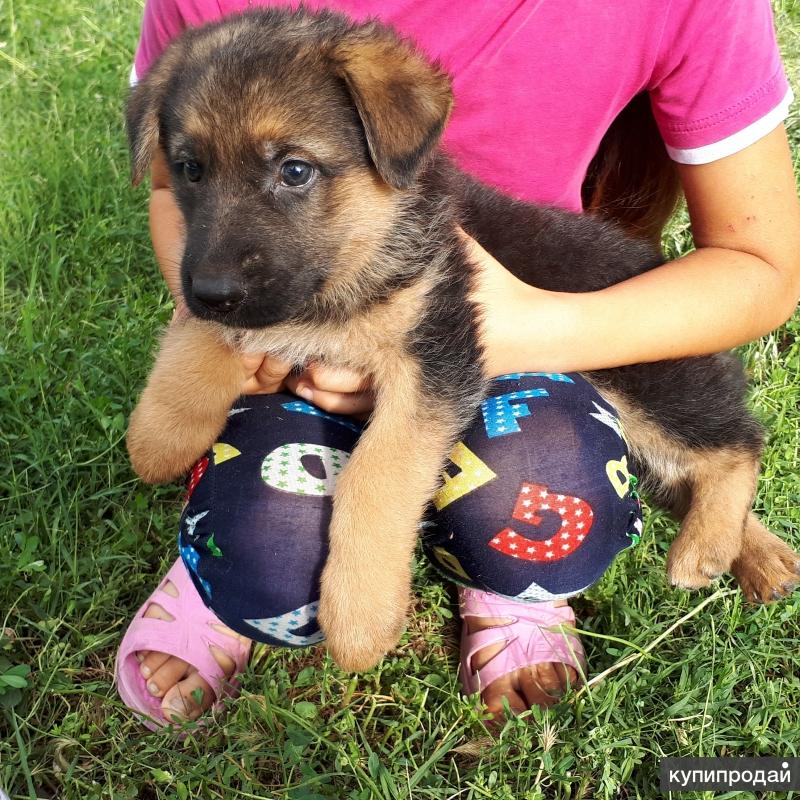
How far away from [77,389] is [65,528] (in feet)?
2.11

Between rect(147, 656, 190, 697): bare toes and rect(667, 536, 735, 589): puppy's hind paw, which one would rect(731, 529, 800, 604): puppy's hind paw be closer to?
rect(667, 536, 735, 589): puppy's hind paw

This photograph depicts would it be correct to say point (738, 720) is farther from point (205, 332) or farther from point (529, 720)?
point (205, 332)

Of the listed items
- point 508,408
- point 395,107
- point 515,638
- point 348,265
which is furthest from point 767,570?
point 395,107

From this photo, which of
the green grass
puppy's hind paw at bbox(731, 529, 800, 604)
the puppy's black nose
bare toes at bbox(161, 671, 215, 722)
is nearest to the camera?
the puppy's black nose

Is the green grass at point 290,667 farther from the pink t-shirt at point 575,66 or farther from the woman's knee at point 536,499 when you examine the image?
the pink t-shirt at point 575,66

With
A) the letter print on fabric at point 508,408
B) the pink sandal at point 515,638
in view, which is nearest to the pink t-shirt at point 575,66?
the letter print on fabric at point 508,408

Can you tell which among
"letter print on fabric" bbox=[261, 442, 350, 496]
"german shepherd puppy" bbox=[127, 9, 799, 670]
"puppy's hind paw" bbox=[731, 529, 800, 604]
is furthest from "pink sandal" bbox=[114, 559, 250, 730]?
"puppy's hind paw" bbox=[731, 529, 800, 604]

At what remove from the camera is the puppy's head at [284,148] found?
193 centimetres

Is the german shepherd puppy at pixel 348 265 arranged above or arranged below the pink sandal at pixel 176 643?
above

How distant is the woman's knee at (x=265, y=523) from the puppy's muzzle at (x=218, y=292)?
23.1 inches

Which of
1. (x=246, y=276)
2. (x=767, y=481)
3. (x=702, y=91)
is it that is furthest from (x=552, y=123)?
(x=767, y=481)

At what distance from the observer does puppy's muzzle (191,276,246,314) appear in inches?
72.3

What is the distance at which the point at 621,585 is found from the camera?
271 centimetres

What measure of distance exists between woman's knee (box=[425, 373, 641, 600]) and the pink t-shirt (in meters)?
0.87
